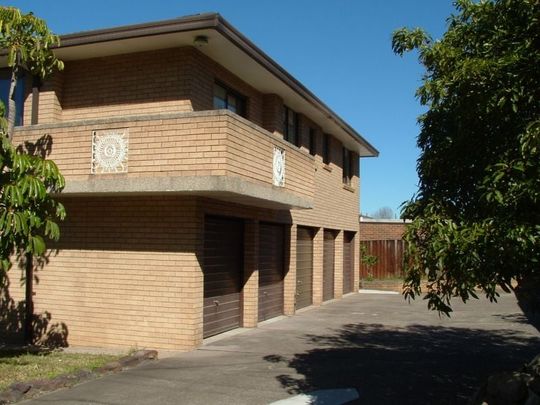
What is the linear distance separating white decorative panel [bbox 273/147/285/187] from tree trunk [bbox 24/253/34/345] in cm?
480

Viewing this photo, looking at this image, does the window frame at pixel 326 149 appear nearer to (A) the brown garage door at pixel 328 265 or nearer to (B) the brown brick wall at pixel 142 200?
(A) the brown garage door at pixel 328 265

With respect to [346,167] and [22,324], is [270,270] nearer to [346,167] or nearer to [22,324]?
[22,324]

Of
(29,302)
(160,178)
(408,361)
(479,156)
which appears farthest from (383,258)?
(479,156)

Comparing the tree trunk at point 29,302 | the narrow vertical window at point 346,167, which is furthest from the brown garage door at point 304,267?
the tree trunk at point 29,302

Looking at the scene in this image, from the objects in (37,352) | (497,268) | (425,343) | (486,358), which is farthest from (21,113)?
(497,268)

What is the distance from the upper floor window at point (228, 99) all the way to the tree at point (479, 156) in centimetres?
695

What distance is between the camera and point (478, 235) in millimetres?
4316

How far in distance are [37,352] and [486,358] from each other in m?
7.29

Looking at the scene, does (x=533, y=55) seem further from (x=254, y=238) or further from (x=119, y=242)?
(x=254, y=238)

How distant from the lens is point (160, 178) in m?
9.67

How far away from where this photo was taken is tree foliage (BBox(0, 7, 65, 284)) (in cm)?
773

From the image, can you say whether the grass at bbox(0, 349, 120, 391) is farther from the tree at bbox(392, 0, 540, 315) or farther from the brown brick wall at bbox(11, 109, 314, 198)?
the tree at bbox(392, 0, 540, 315)

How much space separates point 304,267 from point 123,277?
7.46 m

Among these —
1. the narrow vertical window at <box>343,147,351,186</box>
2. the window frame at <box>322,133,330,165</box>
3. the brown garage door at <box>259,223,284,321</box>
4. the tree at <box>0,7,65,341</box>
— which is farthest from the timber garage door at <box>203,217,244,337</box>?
the narrow vertical window at <box>343,147,351,186</box>
